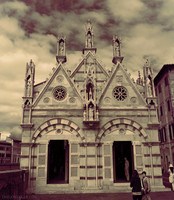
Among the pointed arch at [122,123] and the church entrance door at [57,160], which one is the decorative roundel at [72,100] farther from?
the church entrance door at [57,160]

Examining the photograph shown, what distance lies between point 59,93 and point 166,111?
21301 millimetres

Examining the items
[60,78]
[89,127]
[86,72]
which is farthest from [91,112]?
[86,72]

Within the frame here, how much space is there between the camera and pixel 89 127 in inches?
655

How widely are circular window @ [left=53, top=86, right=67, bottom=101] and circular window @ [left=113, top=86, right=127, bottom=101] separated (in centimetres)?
443

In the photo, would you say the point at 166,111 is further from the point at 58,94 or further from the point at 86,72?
the point at 58,94

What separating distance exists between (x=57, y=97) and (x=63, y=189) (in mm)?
7363

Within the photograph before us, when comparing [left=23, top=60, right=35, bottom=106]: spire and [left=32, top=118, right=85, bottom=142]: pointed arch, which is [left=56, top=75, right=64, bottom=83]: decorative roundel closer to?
[left=23, top=60, right=35, bottom=106]: spire

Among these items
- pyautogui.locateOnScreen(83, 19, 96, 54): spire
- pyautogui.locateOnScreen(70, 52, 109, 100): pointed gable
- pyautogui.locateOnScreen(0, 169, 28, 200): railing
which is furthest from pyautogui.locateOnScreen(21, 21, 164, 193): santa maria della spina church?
pyautogui.locateOnScreen(0, 169, 28, 200): railing

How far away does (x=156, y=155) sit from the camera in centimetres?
1639

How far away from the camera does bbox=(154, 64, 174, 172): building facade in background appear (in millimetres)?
30358

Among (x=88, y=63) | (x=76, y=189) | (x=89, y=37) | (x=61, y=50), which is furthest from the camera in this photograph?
(x=89, y=37)

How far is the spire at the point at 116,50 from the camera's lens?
63.3ft

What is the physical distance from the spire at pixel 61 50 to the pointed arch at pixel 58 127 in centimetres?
584

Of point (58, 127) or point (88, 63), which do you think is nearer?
point (58, 127)
